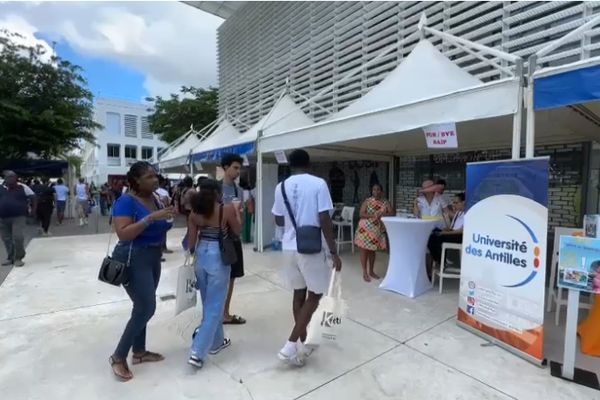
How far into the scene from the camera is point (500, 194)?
10.0 ft

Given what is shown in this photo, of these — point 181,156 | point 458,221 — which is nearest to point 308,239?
point 458,221

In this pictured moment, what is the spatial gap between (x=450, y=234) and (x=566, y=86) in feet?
7.54

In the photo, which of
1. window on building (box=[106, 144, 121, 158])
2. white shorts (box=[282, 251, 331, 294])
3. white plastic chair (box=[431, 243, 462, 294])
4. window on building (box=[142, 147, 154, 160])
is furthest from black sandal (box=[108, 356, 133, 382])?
window on building (box=[142, 147, 154, 160])

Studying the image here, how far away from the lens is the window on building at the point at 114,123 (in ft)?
126

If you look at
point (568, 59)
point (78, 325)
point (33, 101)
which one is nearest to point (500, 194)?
point (568, 59)

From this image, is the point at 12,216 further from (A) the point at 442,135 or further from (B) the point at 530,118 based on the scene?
(B) the point at 530,118

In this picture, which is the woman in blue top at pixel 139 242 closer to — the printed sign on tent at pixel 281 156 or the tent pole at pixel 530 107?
the tent pole at pixel 530 107

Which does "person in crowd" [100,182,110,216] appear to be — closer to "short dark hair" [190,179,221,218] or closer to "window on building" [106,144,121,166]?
"short dark hair" [190,179,221,218]

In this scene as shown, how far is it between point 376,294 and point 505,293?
5.58 feet

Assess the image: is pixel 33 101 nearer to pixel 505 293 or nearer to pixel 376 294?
pixel 376 294

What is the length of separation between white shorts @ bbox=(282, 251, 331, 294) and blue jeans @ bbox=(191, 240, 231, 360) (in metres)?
0.49

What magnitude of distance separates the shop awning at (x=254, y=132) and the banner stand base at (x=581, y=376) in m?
5.11

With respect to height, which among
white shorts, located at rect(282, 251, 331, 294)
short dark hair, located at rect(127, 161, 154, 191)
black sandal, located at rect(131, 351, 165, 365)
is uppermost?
short dark hair, located at rect(127, 161, 154, 191)

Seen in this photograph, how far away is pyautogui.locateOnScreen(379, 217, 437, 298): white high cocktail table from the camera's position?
14.1 feet
